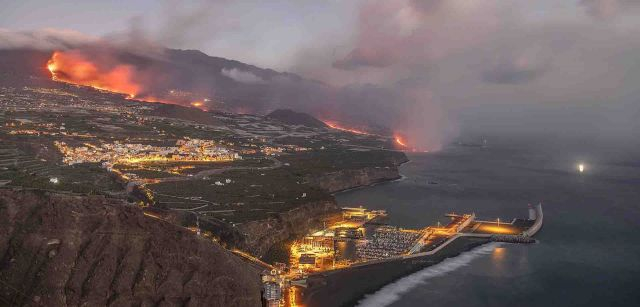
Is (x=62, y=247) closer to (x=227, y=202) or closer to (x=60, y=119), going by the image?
(x=227, y=202)

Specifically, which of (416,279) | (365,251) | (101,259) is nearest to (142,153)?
(365,251)

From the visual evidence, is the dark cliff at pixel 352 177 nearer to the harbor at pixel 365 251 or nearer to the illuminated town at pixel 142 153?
the harbor at pixel 365 251

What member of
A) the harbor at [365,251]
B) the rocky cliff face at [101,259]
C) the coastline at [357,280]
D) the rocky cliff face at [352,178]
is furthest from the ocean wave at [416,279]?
the rocky cliff face at [352,178]

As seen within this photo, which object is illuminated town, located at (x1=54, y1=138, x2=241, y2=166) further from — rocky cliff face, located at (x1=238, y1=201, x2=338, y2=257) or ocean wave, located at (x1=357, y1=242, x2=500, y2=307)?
ocean wave, located at (x1=357, y1=242, x2=500, y2=307)

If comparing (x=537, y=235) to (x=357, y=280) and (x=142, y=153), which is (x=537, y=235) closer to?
(x=357, y=280)

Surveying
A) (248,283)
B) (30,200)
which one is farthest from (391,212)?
(30,200)

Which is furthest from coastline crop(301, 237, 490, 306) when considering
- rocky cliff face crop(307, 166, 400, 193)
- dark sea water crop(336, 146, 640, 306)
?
rocky cliff face crop(307, 166, 400, 193)
